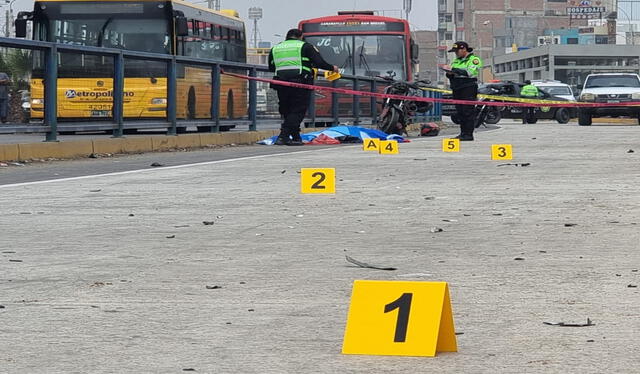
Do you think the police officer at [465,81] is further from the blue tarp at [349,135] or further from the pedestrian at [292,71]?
the pedestrian at [292,71]

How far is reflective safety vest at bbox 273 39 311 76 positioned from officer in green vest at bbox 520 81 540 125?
74.8ft

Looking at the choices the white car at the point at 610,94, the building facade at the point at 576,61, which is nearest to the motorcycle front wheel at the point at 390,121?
the white car at the point at 610,94

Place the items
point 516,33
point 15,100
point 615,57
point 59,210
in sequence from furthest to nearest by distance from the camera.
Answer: point 516,33, point 615,57, point 15,100, point 59,210

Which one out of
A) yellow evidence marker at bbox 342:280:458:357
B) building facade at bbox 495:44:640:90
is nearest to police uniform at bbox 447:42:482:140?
yellow evidence marker at bbox 342:280:458:357

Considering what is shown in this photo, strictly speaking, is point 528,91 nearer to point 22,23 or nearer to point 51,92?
point 22,23

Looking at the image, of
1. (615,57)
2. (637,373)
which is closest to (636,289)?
(637,373)

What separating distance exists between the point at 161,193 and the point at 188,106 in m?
11.4

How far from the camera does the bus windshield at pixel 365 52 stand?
123 feet

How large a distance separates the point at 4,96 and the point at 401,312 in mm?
13858

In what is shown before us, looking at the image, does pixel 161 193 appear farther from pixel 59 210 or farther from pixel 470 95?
pixel 470 95

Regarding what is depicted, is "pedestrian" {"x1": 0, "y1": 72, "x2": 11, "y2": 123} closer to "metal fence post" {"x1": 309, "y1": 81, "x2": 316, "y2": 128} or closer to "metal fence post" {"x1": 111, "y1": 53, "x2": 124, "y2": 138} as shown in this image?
"metal fence post" {"x1": 111, "y1": 53, "x2": 124, "y2": 138}

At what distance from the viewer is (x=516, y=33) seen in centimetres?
18062

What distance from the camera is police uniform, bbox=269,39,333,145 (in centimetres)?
2267

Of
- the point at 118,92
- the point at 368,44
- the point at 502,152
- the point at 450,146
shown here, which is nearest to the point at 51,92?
the point at 118,92
